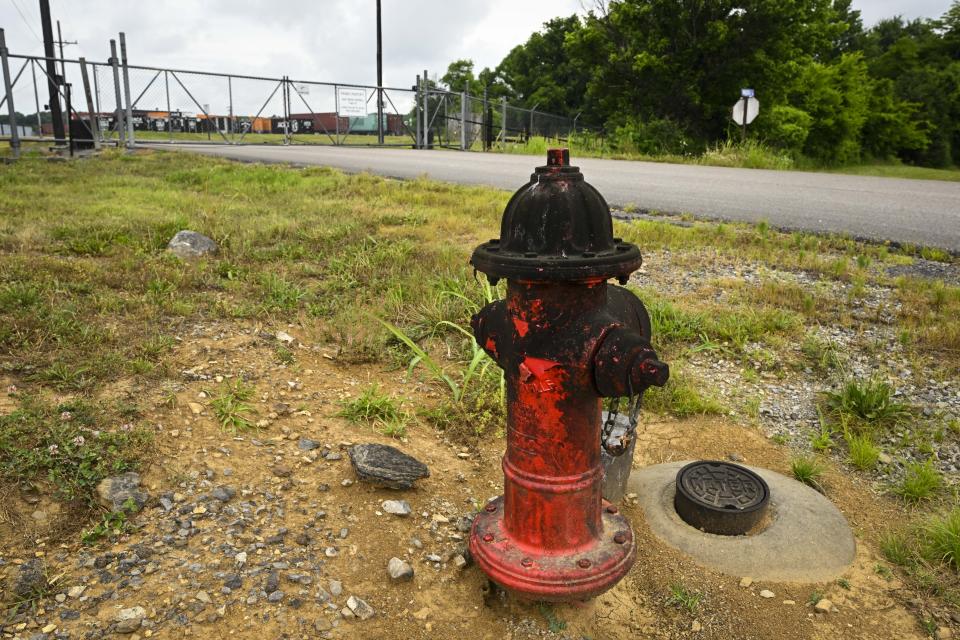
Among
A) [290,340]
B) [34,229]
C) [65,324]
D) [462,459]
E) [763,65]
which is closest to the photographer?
[462,459]

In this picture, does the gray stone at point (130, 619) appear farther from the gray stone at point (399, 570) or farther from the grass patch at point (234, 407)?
the grass patch at point (234, 407)

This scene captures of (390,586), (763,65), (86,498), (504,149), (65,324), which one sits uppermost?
(763,65)

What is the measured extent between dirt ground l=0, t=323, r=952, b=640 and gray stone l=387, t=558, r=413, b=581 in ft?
0.09

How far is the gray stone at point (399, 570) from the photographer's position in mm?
1904

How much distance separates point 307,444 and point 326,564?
61 centimetres

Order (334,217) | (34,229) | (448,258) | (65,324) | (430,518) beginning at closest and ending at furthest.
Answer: (430,518) → (65,324) → (448,258) → (34,229) → (334,217)

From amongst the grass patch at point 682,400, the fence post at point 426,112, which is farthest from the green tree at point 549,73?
the grass patch at point 682,400

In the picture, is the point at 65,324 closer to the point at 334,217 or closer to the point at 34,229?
the point at 34,229

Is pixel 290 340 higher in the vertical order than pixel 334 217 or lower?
lower

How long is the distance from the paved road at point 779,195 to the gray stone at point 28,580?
574cm

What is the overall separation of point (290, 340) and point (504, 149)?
1853 cm

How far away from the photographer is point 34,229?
16.0 feet

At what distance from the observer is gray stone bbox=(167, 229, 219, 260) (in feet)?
15.1

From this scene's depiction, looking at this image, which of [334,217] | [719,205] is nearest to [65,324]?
[334,217]
